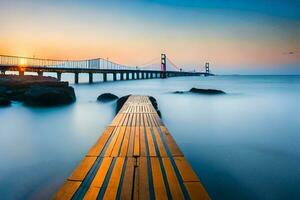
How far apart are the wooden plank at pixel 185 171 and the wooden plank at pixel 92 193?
154 centimetres

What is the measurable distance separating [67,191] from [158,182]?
152 centimetres

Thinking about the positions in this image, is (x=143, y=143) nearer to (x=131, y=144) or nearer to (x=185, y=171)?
(x=131, y=144)

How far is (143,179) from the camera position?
409cm

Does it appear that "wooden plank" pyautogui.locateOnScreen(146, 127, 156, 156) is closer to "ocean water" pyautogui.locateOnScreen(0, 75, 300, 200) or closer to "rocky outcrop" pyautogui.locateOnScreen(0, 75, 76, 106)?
"ocean water" pyautogui.locateOnScreen(0, 75, 300, 200)

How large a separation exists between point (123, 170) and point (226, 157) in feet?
16.6

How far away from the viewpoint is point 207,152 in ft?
28.8

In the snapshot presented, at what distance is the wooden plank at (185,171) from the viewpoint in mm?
4137

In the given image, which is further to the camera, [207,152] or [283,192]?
[207,152]

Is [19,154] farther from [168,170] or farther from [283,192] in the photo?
[283,192]

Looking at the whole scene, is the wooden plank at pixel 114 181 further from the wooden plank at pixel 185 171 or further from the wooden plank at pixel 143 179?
the wooden plank at pixel 185 171

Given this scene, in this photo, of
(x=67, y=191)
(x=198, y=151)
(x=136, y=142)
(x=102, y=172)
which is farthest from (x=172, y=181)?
(x=198, y=151)

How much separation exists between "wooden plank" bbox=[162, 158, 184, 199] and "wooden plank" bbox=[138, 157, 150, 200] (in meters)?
0.40

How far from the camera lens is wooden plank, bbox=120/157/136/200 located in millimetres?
3590

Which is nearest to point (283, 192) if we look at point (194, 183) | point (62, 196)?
point (194, 183)
